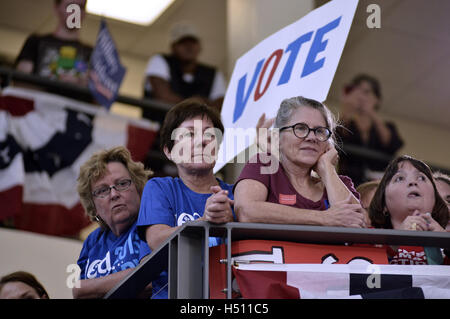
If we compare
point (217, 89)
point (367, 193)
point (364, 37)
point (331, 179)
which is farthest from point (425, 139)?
point (331, 179)

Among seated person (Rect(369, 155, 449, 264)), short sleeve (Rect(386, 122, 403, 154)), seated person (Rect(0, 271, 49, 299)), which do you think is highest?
short sleeve (Rect(386, 122, 403, 154))

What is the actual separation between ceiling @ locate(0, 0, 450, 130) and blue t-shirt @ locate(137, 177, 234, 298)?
185 inches

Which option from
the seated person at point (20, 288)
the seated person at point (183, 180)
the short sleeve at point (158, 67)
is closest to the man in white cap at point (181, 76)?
the short sleeve at point (158, 67)

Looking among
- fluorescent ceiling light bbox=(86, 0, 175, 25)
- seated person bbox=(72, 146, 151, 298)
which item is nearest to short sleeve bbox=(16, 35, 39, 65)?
fluorescent ceiling light bbox=(86, 0, 175, 25)

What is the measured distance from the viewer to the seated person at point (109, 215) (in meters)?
2.91

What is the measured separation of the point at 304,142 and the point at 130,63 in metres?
6.05

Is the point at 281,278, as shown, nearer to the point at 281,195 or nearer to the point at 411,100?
the point at 281,195

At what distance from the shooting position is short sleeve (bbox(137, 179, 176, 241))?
8.50 ft

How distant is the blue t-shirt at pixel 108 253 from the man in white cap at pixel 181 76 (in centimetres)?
294

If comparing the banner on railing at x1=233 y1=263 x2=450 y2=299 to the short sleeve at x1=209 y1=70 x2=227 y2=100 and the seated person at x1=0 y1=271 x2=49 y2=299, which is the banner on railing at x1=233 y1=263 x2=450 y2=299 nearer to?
the seated person at x1=0 y1=271 x2=49 y2=299

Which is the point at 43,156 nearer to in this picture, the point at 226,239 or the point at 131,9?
the point at 131,9

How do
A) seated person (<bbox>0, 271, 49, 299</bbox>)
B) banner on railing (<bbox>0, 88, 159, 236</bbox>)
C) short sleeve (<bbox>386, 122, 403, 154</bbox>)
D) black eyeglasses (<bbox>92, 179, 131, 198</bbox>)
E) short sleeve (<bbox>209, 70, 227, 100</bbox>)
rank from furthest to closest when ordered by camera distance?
1. short sleeve (<bbox>386, 122, 403, 154</bbox>)
2. short sleeve (<bbox>209, 70, 227, 100</bbox>)
3. banner on railing (<bbox>0, 88, 159, 236</bbox>)
4. seated person (<bbox>0, 271, 49, 299</bbox>)
5. black eyeglasses (<bbox>92, 179, 131, 198</bbox>)

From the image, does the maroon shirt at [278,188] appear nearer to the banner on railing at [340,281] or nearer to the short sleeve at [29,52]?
the banner on railing at [340,281]
